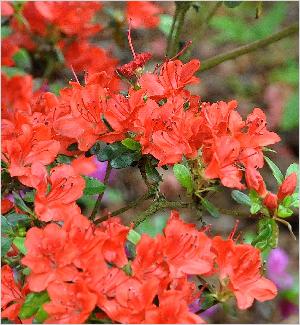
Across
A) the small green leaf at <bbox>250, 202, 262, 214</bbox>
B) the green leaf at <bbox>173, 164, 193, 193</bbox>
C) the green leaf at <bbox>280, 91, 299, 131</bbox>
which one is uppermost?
the green leaf at <bbox>173, 164, 193, 193</bbox>

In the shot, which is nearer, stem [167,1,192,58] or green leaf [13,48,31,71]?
stem [167,1,192,58]

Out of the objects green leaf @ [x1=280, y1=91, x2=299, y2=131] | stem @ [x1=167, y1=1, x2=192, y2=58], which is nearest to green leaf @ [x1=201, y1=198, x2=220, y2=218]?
stem @ [x1=167, y1=1, x2=192, y2=58]

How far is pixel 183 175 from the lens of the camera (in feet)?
5.16

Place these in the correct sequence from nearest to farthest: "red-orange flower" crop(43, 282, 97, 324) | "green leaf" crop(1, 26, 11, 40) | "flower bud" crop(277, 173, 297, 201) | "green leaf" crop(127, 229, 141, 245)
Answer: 1. "red-orange flower" crop(43, 282, 97, 324)
2. "green leaf" crop(127, 229, 141, 245)
3. "flower bud" crop(277, 173, 297, 201)
4. "green leaf" crop(1, 26, 11, 40)

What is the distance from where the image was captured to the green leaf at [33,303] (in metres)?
1.43

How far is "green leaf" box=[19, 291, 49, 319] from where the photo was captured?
1.43 m

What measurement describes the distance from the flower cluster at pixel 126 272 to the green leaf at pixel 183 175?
9 cm

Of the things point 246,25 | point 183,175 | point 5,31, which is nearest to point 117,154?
point 183,175

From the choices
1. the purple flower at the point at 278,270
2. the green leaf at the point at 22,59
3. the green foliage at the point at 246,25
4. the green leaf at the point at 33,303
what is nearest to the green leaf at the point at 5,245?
the green leaf at the point at 33,303

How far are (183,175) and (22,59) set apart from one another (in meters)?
1.23

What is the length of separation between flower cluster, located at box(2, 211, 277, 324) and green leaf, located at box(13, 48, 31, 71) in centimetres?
121

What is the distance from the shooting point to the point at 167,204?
164cm

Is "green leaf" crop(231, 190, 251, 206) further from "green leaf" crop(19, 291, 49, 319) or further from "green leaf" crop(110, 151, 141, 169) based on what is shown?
"green leaf" crop(19, 291, 49, 319)

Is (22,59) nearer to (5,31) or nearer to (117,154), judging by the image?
(5,31)
